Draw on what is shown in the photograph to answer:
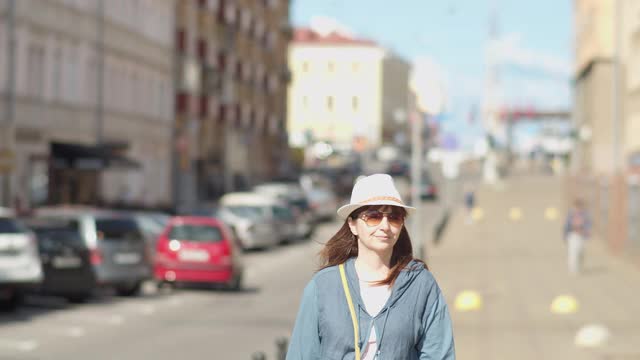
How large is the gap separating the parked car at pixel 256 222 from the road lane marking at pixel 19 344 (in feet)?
80.9

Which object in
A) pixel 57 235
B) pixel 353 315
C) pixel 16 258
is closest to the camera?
pixel 353 315

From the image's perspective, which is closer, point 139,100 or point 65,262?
point 65,262

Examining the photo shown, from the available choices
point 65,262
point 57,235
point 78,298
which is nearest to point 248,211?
point 78,298

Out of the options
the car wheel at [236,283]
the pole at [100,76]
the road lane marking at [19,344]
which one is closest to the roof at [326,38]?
the pole at [100,76]

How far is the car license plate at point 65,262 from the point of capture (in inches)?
1030

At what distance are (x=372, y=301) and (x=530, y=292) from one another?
81.9ft

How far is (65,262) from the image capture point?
86.1 ft

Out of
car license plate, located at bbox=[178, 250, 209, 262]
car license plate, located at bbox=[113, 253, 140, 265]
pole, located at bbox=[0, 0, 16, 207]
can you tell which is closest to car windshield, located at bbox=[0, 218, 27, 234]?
car license plate, located at bbox=[113, 253, 140, 265]

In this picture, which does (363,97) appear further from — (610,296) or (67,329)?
(67,329)

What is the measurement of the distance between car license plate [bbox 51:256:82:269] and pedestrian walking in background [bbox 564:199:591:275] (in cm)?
1159

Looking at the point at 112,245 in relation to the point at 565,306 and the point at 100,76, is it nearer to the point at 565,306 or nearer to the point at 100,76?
the point at 565,306

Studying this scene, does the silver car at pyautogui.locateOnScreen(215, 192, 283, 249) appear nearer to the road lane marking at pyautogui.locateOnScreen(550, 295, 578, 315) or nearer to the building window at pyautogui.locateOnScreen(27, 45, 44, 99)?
the building window at pyautogui.locateOnScreen(27, 45, 44, 99)

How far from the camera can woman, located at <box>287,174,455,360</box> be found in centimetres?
577

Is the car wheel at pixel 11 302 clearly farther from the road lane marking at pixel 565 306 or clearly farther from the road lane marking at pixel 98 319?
the road lane marking at pixel 565 306
